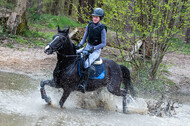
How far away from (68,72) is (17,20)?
374 inches

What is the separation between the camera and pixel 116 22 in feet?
35.0

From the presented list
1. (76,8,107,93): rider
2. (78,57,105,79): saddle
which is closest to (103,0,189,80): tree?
(76,8,107,93): rider

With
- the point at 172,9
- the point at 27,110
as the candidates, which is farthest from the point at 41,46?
the point at 27,110

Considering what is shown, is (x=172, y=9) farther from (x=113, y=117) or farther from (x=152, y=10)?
(x=113, y=117)

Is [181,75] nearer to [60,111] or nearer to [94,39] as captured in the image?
[94,39]

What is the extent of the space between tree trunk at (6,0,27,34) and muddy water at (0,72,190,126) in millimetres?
5832

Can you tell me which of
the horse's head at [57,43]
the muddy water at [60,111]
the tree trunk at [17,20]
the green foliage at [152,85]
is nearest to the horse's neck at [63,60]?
the horse's head at [57,43]

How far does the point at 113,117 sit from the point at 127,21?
183 inches

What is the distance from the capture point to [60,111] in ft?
22.5

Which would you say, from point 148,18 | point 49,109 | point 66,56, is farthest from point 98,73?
point 148,18

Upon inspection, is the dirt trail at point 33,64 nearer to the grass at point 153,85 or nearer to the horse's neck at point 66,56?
the grass at point 153,85

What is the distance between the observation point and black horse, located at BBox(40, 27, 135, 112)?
6429mm

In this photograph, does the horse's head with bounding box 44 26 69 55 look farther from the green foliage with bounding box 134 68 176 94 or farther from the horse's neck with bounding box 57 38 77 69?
the green foliage with bounding box 134 68 176 94

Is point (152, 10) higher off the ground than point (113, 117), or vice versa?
point (152, 10)
